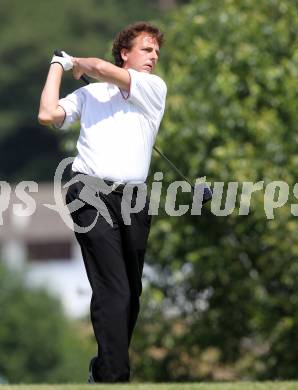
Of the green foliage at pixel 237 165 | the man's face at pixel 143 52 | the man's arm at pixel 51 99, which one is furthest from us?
the green foliage at pixel 237 165

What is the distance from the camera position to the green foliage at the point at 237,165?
14375 millimetres

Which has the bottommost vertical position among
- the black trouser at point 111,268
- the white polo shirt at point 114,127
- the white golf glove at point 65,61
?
the black trouser at point 111,268

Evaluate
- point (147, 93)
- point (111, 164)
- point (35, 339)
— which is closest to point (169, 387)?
point (111, 164)

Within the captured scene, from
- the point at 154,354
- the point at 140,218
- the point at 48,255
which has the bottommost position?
the point at 48,255

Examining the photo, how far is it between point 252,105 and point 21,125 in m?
49.1

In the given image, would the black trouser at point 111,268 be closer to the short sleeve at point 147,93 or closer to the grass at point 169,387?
the grass at point 169,387

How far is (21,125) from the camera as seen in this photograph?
63438mm

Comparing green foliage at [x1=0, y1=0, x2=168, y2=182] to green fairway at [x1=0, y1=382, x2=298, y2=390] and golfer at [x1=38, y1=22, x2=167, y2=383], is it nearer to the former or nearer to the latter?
golfer at [x1=38, y1=22, x2=167, y2=383]

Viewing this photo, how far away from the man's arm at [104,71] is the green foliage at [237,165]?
252 inches

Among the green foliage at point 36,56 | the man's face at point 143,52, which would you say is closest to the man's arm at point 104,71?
the man's face at point 143,52

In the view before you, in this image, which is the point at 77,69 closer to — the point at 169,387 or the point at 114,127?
the point at 114,127

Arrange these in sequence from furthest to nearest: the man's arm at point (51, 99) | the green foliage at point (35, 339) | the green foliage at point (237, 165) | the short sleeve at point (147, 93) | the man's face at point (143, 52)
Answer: the green foliage at point (35, 339), the green foliage at point (237, 165), the man's face at point (143, 52), the short sleeve at point (147, 93), the man's arm at point (51, 99)

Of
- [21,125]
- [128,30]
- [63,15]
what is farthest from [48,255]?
[128,30]

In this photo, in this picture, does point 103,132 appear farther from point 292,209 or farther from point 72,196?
point 292,209
